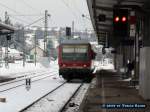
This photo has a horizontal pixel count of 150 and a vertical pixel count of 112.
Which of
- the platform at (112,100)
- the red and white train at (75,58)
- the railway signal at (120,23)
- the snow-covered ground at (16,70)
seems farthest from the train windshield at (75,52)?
the railway signal at (120,23)

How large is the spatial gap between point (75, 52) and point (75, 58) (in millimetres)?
476

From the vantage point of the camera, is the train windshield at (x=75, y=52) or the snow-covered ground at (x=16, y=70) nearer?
the train windshield at (x=75, y=52)

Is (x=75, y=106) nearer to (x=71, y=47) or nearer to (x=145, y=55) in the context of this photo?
(x=145, y=55)

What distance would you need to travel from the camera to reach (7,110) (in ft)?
50.9

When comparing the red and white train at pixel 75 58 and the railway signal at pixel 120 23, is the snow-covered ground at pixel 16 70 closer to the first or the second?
the red and white train at pixel 75 58


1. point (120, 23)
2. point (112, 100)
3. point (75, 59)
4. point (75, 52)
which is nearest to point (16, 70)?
point (75, 52)

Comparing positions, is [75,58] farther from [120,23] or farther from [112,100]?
[120,23]

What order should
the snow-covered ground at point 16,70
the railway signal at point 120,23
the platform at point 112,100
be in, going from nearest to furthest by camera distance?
1. the platform at point 112,100
2. the railway signal at point 120,23
3. the snow-covered ground at point 16,70

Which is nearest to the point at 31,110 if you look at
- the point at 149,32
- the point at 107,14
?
the point at 149,32

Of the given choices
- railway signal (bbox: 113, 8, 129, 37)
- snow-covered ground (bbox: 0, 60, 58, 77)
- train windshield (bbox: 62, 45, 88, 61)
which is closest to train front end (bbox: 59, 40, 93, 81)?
train windshield (bbox: 62, 45, 88, 61)

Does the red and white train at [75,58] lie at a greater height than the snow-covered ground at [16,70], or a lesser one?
greater

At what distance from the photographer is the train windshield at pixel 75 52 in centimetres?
3250

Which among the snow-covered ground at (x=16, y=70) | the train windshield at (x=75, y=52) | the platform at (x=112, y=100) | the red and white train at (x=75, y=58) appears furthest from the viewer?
the snow-covered ground at (x=16, y=70)

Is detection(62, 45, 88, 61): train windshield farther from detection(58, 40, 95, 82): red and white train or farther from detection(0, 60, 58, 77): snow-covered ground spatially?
detection(0, 60, 58, 77): snow-covered ground
